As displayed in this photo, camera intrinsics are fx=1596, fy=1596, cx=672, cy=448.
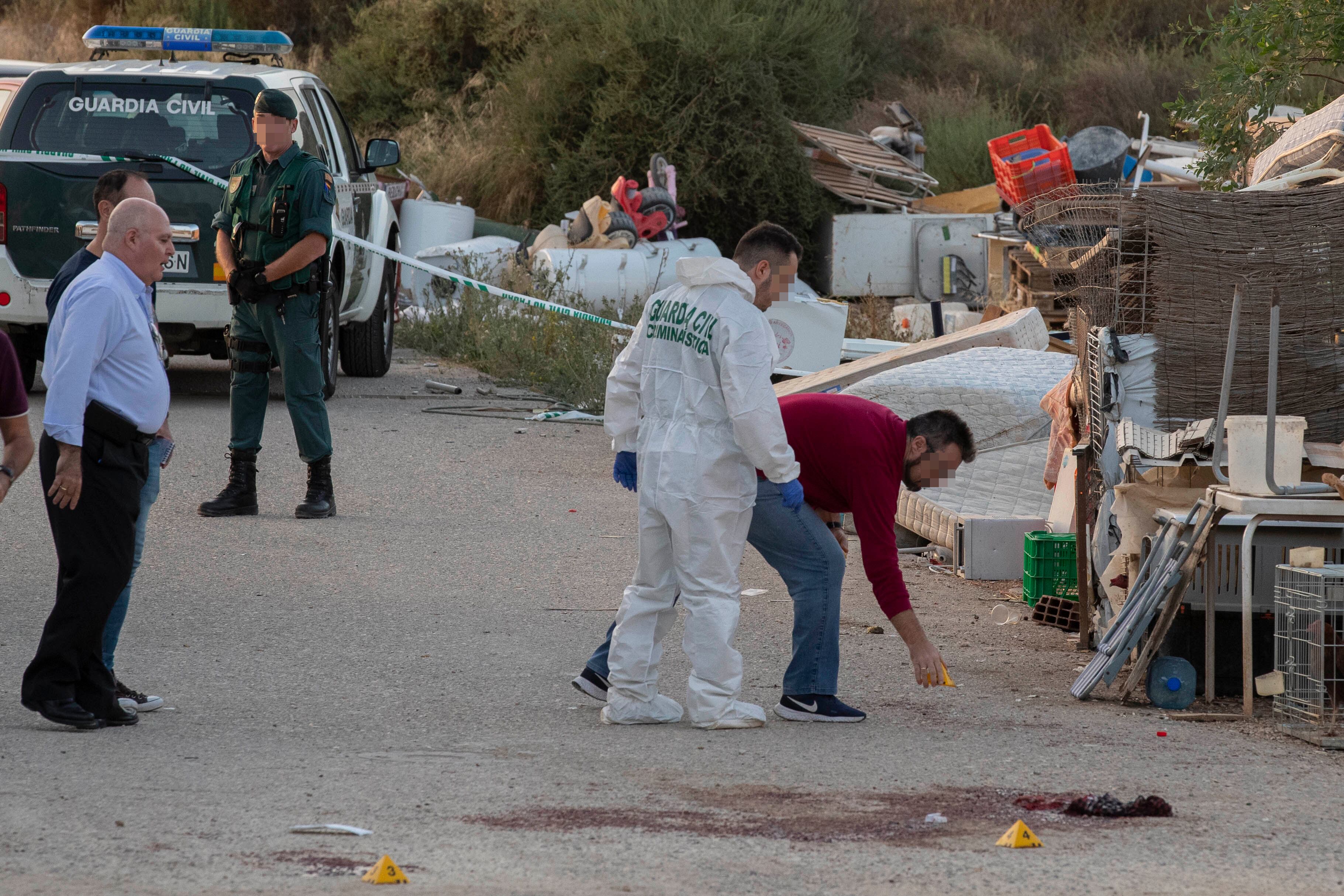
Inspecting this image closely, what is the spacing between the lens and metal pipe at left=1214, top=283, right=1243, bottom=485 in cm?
570

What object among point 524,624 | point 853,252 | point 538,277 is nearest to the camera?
point 524,624

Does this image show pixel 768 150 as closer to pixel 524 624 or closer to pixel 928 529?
pixel 928 529

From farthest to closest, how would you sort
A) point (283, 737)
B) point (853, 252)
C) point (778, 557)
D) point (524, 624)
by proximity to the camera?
1. point (853, 252)
2. point (524, 624)
3. point (778, 557)
4. point (283, 737)

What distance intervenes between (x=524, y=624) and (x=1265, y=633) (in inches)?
114

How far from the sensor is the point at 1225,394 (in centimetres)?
570

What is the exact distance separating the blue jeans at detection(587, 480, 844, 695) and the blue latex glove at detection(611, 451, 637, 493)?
0.45m

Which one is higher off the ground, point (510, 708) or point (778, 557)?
point (778, 557)

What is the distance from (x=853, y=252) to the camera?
21859 millimetres

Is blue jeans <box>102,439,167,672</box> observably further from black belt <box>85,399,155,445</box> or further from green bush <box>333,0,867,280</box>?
green bush <box>333,0,867,280</box>

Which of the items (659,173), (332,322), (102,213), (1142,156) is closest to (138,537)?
(102,213)

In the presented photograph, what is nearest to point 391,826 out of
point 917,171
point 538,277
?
point 538,277

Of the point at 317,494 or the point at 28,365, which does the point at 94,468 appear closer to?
the point at 317,494

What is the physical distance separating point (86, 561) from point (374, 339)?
28.3ft

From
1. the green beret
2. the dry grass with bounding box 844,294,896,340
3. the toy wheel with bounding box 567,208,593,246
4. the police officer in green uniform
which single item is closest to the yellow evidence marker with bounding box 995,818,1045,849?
the police officer in green uniform
